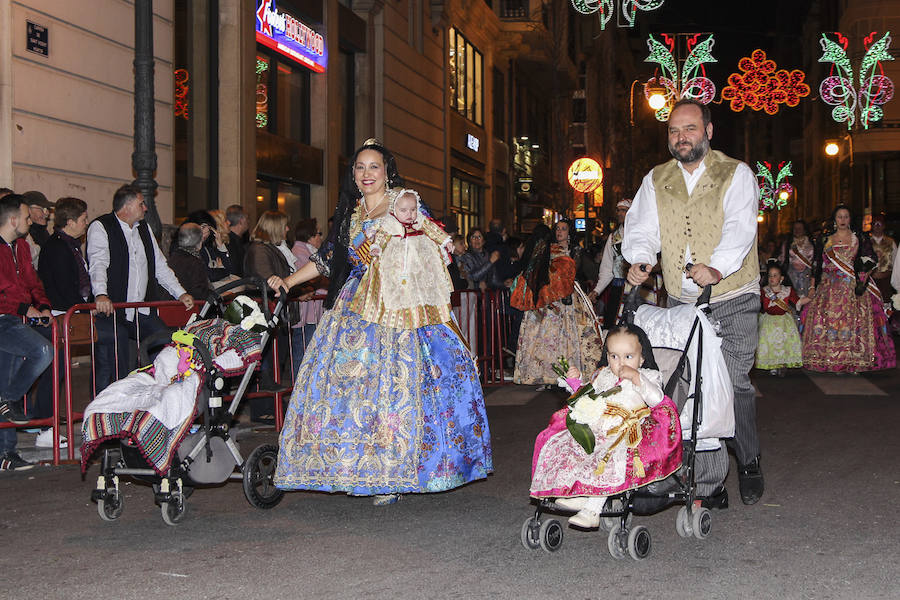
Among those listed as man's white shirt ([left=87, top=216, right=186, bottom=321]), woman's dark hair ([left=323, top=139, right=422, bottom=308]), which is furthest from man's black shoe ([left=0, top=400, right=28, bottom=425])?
woman's dark hair ([left=323, top=139, right=422, bottom=308])

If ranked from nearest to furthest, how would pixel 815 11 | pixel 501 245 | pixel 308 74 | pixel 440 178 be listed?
pixel 501 245, pixel 308 74, pixel 440 178, pixel 815 11

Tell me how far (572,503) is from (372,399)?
1.61 m

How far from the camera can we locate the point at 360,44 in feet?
73.8

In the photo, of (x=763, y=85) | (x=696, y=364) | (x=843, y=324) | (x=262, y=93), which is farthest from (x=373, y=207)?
(x=763, y=85)

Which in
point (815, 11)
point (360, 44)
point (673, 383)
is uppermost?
point (815, 11)

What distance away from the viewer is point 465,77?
3203cm

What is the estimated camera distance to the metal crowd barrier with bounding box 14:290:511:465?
322 inches

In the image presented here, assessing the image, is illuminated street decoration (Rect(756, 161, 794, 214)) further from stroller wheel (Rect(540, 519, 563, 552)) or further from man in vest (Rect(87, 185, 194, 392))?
stroller wheel (Rect(540, 519, 563, 552))

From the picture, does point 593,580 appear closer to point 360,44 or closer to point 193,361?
point 193,361

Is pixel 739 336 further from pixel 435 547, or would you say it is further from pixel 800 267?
pixel 800 267

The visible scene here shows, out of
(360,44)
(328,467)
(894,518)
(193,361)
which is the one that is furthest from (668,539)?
(360,44)

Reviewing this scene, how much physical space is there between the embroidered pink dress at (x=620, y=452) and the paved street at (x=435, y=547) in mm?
407

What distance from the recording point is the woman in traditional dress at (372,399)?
20.0 feet

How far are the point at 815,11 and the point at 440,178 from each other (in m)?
45.7
